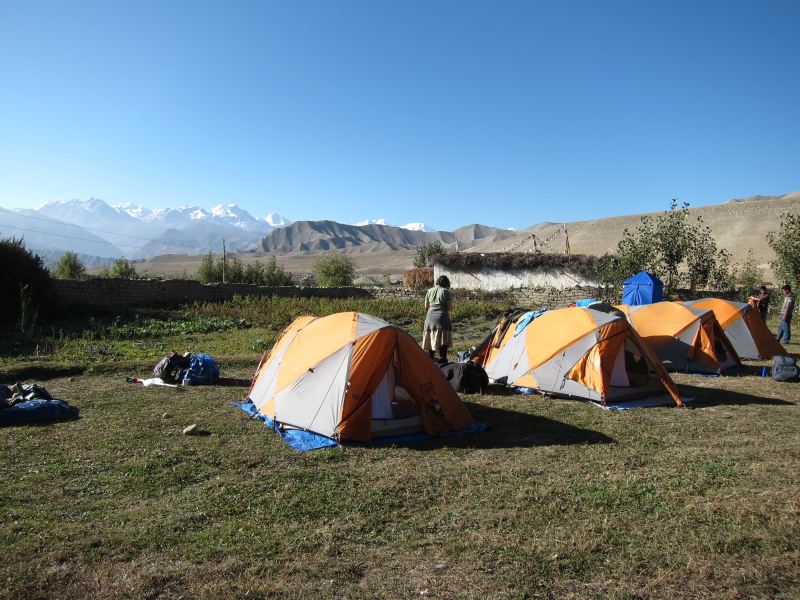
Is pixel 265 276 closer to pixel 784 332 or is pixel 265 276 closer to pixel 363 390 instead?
pixel 784 332

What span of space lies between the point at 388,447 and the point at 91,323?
584 inches

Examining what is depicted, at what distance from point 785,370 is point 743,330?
102 inches

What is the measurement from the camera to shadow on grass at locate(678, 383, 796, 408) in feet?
29.5

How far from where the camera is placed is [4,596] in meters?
3.54

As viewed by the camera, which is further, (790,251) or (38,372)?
(790,251)

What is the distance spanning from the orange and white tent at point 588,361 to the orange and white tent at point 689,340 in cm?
275

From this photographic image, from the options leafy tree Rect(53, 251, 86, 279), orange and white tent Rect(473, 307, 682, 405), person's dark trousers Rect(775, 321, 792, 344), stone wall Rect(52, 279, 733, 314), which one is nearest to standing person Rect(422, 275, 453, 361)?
orange and white tent Rect(473, 307, 682, 405)

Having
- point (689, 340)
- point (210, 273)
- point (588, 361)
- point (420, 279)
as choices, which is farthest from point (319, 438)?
point (210, 273)

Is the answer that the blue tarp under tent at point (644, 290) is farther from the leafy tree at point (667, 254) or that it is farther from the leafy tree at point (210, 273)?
the leafy tree at point (210, 273)

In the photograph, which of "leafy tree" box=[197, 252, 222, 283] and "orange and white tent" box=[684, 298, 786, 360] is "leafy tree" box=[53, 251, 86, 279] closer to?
"leafy tree" box=[197, 252, 222, 283]

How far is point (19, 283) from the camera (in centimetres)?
1797

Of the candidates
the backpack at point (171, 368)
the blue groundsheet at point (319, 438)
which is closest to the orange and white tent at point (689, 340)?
the blue groundsheet at point (319, 438)

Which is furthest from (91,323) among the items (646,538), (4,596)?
(646,538)

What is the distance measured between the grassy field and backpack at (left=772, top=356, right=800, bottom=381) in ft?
8.59
